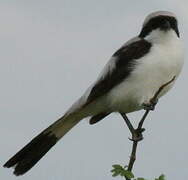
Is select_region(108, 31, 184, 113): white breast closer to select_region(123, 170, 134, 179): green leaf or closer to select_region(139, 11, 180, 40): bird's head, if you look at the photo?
select_region(139, 11, 180, 40): bird's head

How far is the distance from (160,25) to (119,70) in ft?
2.27

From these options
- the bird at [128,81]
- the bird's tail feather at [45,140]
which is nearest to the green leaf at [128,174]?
the bird at [128,81]

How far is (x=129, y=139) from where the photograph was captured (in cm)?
476

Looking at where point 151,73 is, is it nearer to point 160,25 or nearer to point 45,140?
point 160,25

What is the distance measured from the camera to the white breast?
6.09m

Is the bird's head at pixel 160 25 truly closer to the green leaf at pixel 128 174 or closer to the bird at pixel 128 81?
the bird at pixel 128 81

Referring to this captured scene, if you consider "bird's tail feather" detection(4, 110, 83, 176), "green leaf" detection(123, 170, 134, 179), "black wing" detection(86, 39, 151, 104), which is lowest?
"bird's tail feather" detection(4, 110, 83, 176)

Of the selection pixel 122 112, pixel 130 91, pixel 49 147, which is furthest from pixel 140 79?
pixel 49 147

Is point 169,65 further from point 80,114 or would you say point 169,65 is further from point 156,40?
point 80,114

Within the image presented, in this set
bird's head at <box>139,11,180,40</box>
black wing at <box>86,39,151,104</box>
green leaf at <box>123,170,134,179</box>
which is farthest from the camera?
bird's head at <box>139,11,180,40</box>

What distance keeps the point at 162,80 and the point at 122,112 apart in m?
0.78

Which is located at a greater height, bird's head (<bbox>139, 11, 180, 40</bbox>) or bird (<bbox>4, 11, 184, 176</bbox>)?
bird's head (<bbox>139, 11, 180, 40</bbox>)

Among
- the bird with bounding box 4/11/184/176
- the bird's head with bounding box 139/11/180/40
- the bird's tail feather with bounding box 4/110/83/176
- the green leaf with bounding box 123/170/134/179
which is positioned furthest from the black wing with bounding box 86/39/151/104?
the green leaf with bounding box 123/170/134/179

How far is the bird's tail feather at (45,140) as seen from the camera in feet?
21.1
